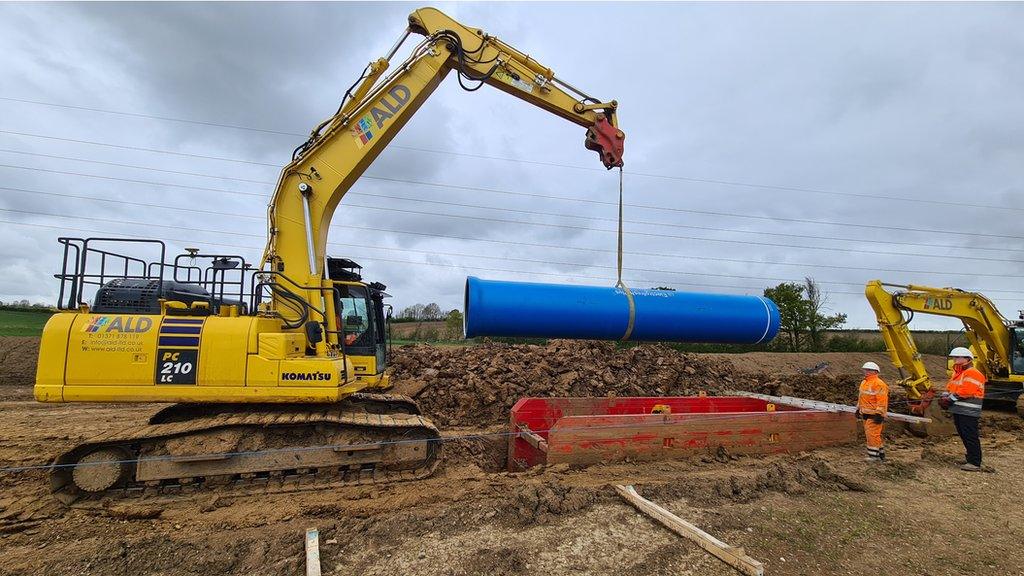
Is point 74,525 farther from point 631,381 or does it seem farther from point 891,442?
point 891,442

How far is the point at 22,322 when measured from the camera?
933 inches

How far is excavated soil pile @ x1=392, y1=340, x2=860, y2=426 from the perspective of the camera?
10.9m

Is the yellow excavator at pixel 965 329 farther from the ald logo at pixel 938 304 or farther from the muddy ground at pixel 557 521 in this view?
the muddy ground at pixel 557 521

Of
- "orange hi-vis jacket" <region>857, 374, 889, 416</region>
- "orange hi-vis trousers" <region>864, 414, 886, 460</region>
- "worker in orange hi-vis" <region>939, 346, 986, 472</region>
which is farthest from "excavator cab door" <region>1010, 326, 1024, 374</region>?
"orange hi-vis trousers" <region>864, 414, 886, 460</region>

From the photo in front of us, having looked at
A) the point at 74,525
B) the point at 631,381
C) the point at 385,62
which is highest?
the point at 385,62

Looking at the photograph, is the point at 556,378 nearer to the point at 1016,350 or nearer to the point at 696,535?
the point at 696,535

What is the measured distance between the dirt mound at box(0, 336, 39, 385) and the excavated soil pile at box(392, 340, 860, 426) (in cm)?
1218

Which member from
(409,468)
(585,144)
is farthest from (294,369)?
(585,144)

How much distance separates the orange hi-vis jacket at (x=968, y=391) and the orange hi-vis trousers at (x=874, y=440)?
1.22m

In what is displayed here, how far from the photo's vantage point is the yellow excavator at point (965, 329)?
402 inches

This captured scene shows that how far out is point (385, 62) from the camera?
23.2ft

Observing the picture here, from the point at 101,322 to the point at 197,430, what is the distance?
1642 mm

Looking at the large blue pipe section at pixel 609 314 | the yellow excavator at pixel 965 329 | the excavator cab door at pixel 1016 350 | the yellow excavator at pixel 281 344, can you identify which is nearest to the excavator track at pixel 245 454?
the yellow excavator at pixel 281 344

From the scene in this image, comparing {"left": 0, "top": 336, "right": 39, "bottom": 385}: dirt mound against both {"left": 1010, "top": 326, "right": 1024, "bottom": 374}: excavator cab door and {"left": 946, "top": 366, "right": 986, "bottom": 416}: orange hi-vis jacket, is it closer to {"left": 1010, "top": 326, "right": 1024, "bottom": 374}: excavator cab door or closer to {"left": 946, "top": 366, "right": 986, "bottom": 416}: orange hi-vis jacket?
{"left": 946, "top": 366, "right": 986, "bottom": 416}: orange hi-vis jacket
